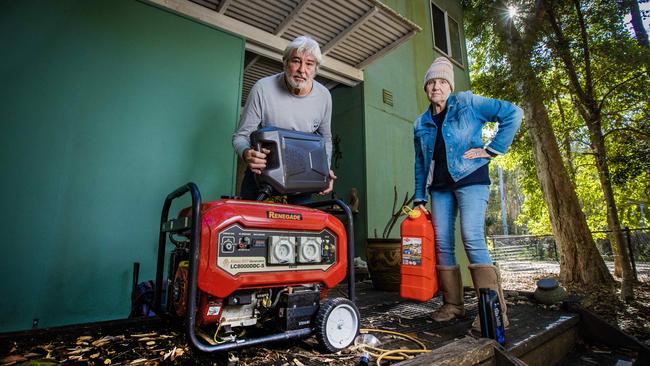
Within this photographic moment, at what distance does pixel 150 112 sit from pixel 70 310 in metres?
1.63

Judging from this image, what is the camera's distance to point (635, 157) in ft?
11.7

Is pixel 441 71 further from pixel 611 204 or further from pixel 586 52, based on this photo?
pixel 611 204

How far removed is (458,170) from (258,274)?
1.38m

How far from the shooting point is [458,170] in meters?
1.92

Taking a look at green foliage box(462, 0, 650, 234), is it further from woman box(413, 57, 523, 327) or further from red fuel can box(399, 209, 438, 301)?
red fuel can box(399, 209, 438, 301)

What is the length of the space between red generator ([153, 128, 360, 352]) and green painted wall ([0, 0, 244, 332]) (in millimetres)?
1109

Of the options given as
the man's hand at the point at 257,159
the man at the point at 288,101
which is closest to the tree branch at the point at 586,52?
the man at the point at 288,101

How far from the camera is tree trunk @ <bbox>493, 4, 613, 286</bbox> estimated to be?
514cm

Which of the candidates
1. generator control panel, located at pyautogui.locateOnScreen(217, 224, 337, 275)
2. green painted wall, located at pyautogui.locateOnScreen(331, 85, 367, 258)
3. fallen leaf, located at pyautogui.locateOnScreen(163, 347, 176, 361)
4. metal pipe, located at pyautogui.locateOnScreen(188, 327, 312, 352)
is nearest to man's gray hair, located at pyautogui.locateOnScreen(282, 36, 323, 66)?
generator control panel, located at pyautogui.locateOnScreen(217, 224, 337, 275)

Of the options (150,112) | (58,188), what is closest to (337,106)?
(150,112)

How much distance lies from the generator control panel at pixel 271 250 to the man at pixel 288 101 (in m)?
0.38

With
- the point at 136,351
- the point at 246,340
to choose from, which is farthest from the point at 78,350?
the point at 246,340

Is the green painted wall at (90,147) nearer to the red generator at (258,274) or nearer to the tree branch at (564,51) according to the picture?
the red generator at (258,274)

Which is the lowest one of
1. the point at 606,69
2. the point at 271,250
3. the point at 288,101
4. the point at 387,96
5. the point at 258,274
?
the point at 258,274
